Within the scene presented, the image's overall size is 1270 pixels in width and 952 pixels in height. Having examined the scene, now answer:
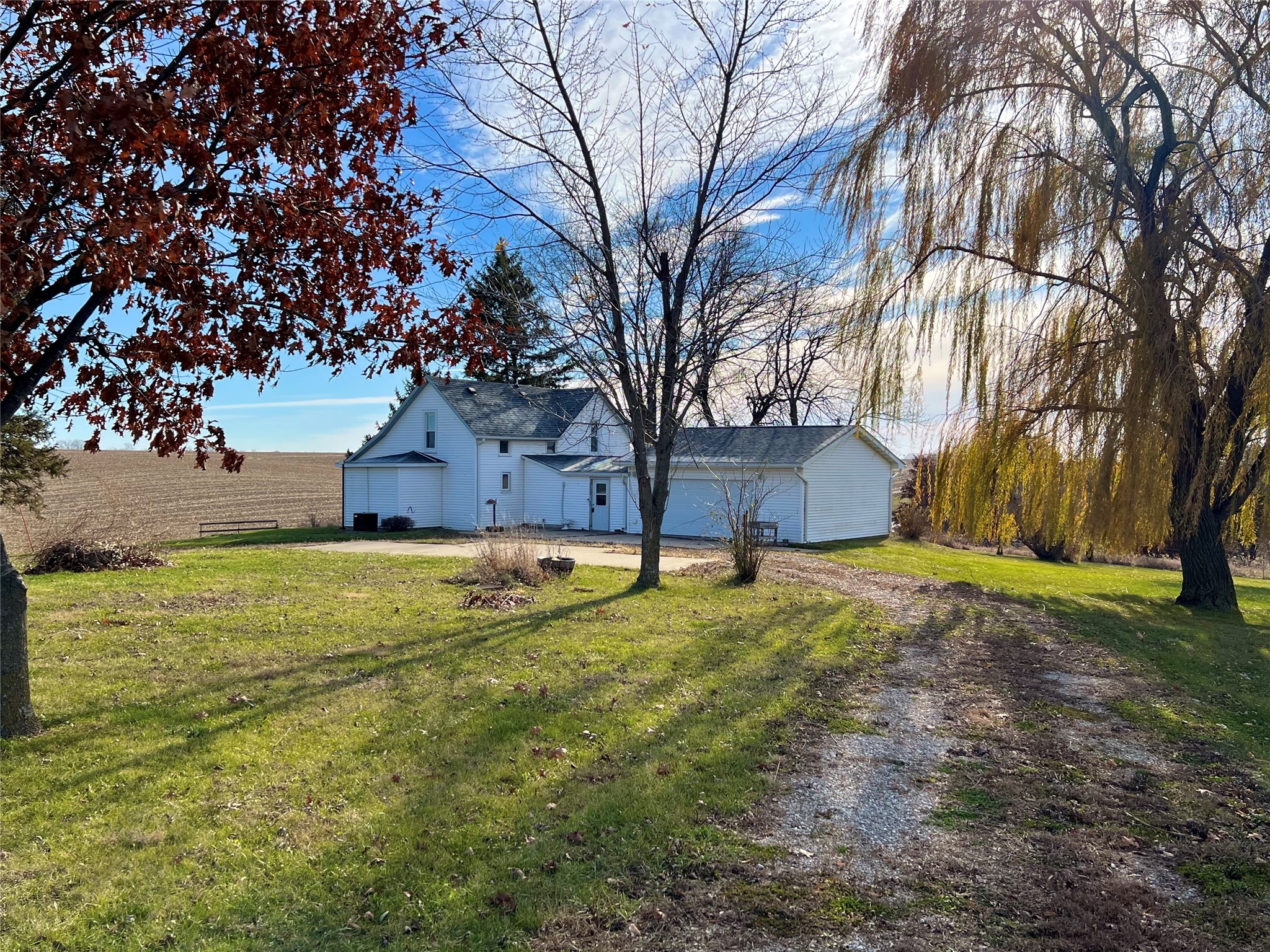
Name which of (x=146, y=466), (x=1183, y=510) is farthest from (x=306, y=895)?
(x=146, y=466)

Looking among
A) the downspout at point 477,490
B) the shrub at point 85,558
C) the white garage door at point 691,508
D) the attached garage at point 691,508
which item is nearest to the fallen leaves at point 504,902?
the shrub at point 85,558

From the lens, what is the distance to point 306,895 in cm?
369

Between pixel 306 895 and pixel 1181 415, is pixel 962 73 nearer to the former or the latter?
pixel 1181 415

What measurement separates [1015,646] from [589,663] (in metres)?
5.73

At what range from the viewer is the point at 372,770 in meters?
5.16

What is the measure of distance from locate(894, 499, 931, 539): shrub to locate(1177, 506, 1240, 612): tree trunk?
49.0ft

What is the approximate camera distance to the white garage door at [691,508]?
27.5 meters

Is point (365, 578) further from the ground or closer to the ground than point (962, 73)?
closer to the ground

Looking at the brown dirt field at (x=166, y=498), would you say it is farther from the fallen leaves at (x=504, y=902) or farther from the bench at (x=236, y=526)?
the fallen leaves at (x=504, y=902)

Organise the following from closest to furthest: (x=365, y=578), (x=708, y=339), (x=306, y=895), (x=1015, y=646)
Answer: (x=306, y=895) → (x=1015, y=646) → (x=708, y=339) → (x=365, y=578)

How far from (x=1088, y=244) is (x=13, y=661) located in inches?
525

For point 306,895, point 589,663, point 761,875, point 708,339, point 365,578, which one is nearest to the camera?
point 306,895

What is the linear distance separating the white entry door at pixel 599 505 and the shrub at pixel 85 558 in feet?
55.2

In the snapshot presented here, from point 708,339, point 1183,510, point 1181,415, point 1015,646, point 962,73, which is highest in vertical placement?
point 962,73
